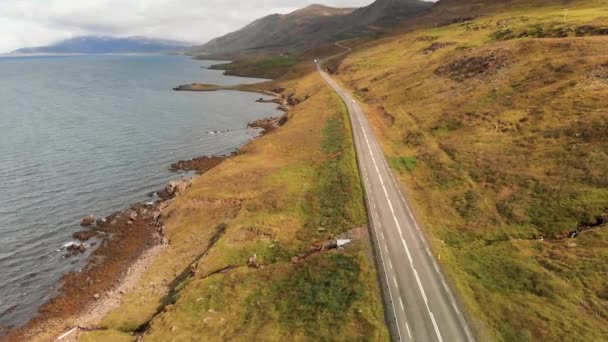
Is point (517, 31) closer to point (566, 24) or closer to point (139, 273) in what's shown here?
point (566, 24)

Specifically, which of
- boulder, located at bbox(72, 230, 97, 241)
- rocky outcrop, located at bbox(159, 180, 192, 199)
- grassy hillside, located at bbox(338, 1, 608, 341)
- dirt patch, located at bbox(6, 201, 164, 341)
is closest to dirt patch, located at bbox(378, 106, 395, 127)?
grassy hillside, located at bbox(338, 1, 608, 341)

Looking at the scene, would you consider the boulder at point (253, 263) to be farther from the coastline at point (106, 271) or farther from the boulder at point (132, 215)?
the boulder at point (132, 215)

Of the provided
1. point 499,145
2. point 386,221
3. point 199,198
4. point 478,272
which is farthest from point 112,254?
point 499,145

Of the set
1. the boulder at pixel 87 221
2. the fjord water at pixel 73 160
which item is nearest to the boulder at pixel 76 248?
the fjord water at pixel 73 160

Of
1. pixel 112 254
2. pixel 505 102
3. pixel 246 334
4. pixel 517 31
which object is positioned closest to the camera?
pixel 246 334

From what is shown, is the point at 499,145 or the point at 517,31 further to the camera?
the point at 517,31

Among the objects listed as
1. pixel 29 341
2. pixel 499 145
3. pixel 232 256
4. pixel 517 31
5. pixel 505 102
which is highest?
pixel 517 31

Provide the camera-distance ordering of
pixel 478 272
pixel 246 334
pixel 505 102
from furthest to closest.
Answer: pixel 505 102 < pixel 478 272 < pixel 246 334

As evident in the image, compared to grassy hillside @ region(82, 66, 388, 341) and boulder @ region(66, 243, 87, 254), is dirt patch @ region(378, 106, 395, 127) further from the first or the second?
boulder @ region(66, 243, 87, 254)
